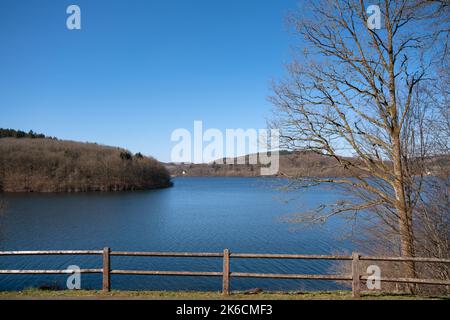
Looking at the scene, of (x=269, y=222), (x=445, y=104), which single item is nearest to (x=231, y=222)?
(x=269, y=222)

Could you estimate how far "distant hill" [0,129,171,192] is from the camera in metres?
87.0

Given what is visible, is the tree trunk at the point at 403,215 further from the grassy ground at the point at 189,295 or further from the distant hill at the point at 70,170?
the distant hill at the point at 70,170

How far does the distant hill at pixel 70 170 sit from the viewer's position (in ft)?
285

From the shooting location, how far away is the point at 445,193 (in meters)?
10.2

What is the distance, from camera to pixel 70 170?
95750 mm

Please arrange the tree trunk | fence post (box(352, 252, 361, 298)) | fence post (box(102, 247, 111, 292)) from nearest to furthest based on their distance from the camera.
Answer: fence post (box(352, 252, 361, 298)) → fence post (box(102, 247, 111, 292)) → the tree trunk

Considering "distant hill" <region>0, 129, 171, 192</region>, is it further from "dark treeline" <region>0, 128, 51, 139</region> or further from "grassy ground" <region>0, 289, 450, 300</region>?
"grassy ground" <region>0, 289, 450, 300</region>

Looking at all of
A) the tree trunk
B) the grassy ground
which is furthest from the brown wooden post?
the tree trunk

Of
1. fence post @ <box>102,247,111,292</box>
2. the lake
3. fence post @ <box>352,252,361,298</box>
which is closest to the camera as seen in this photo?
fence post @ <box>352,252,361,298</box>

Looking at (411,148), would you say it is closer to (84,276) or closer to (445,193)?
(445,193)

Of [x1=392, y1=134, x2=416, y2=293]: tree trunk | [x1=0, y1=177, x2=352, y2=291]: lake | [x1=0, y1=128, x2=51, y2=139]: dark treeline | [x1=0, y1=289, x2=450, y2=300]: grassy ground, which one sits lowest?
[x1=0, y1=177, x2=352, y2=291]: lake

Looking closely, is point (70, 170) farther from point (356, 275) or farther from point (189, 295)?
point (356, 275)

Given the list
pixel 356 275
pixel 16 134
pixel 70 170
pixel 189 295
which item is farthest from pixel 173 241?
pixel 16 134
